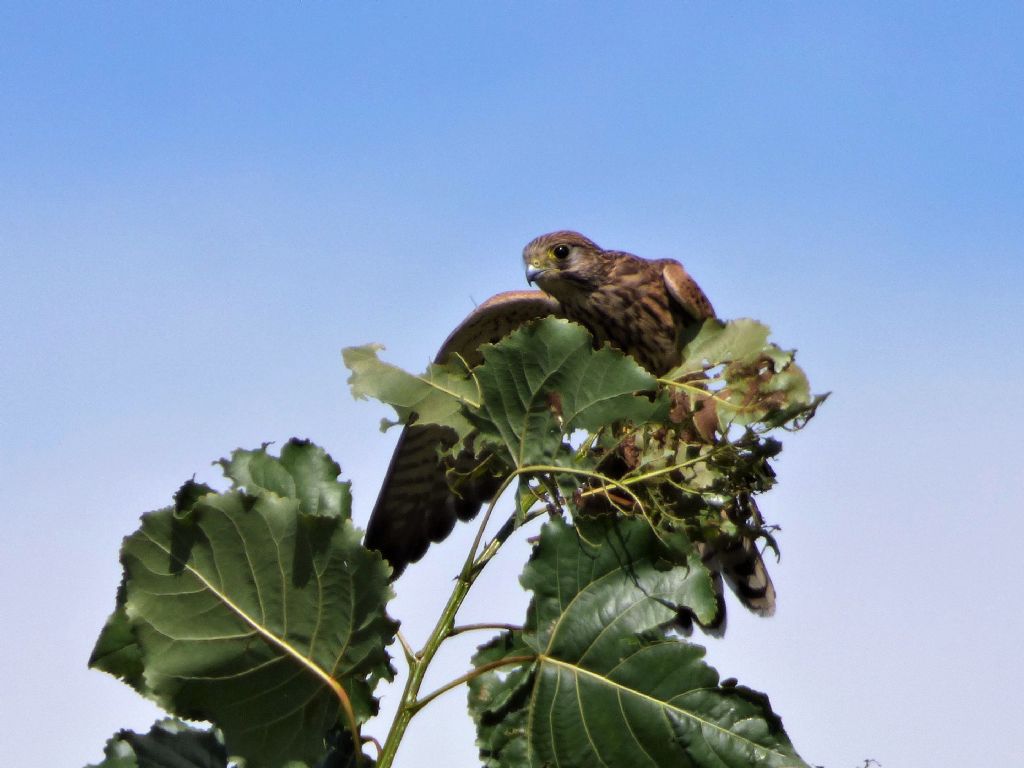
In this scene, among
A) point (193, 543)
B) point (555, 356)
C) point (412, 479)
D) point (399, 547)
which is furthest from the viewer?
point (412, 479)

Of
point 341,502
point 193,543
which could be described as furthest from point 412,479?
point 193,543

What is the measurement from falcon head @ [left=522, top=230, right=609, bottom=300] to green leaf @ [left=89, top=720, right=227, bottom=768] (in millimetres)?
3961

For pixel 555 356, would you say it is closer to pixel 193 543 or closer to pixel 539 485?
pixel 539 485

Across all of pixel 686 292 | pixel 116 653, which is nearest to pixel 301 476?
pixel 116 653

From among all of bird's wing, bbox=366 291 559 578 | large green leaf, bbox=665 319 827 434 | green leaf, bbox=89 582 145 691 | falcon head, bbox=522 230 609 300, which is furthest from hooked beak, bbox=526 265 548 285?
green leaf, bbox=89 582 145 691

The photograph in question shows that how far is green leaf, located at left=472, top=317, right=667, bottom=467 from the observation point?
2.87 meters

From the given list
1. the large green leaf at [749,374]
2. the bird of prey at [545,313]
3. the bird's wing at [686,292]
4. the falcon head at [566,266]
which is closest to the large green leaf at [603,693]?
the large green leaf at [749,374]

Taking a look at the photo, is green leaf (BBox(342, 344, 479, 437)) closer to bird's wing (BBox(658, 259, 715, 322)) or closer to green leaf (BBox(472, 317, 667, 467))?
green leaf (BBox(472, 317, 667, 467))

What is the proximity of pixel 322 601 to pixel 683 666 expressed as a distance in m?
0.84

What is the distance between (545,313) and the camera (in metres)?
6.61

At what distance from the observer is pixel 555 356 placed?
289 centimetres

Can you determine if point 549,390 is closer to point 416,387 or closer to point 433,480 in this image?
point 416,387

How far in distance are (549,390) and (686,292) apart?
3.55 m

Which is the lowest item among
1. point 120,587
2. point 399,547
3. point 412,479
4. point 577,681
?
point 577,681
